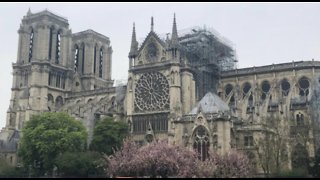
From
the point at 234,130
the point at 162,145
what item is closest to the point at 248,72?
the point at 234,130

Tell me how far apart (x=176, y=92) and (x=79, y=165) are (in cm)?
1978

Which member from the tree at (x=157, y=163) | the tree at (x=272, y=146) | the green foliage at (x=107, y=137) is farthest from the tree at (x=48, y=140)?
the tree at (x=272, y=146)

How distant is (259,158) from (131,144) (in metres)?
15.7

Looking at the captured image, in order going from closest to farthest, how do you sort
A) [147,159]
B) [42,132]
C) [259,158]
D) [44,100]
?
[147,159]
[259,158]
[42,132]
[44,100]

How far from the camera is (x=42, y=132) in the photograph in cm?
6800

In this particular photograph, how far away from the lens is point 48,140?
2638 inches

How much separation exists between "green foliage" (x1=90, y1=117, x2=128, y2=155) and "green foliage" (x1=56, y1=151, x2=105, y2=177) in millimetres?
6449

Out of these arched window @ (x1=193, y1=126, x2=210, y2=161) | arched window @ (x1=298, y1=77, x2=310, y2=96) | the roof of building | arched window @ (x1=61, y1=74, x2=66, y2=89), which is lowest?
arched window @ (x1=193, y1=126, x2=210, y2=161)

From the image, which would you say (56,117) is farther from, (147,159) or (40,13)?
(40,13)

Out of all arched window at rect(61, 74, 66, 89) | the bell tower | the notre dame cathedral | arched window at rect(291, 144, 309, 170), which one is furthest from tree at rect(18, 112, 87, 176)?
arched window at rect(291, 144, 309, 170)

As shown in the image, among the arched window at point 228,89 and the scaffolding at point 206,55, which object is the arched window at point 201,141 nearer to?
the scaffolding at point 206,55

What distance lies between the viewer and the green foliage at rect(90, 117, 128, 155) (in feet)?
225

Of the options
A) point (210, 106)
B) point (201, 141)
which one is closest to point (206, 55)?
point (210, 106)

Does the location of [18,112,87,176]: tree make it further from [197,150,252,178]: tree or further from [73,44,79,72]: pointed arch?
[73,44,79,72]: pointed arch
